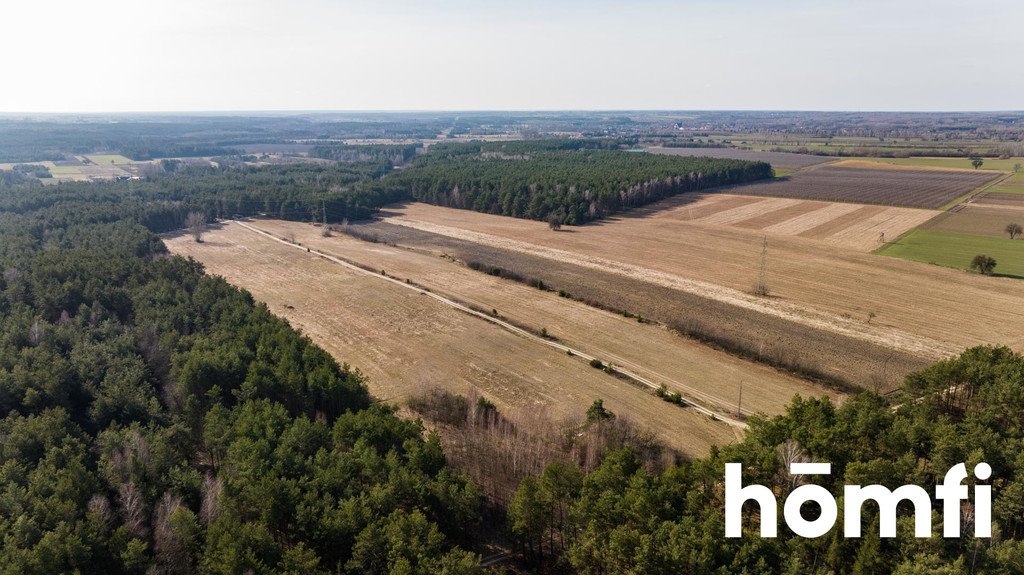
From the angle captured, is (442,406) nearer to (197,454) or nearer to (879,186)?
(197,454)

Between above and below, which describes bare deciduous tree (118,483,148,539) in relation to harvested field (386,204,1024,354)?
below

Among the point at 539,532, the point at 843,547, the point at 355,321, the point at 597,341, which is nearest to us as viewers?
the point at 843,547

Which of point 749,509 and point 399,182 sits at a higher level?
point 399,182

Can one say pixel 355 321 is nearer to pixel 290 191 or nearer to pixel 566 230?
pixel 566 230

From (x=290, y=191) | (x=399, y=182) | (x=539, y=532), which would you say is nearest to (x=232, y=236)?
(x=290, y=191)

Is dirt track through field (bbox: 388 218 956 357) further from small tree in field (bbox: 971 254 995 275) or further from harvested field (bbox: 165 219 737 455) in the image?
small tree in field (bbox: 971 254 995 275)

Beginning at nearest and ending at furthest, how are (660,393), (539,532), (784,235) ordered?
(539,532), (660,393), (784,235)

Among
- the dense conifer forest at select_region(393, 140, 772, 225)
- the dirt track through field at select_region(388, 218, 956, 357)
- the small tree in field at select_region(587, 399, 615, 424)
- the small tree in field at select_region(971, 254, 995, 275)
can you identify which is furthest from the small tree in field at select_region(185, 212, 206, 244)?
the small tree in field at select_region(971, 254, 995, 275)
